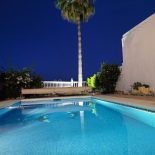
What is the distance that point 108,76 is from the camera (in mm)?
14266

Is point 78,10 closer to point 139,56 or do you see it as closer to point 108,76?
point 108,76

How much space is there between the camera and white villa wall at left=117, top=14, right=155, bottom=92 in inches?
430

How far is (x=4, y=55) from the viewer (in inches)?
930

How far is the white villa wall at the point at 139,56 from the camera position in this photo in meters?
10.9

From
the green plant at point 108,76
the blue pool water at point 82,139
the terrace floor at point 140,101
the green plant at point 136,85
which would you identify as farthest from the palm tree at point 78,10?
the blue pool water at point 82,139

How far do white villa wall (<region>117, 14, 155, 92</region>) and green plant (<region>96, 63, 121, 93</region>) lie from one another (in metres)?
0.36


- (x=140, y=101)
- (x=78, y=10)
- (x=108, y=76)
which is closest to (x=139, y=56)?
(x=108, y=76)

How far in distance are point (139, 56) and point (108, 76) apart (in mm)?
2649

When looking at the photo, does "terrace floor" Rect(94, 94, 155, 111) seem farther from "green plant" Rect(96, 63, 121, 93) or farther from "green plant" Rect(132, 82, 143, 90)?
"green plant" Rect(96, 63, 121, 93)

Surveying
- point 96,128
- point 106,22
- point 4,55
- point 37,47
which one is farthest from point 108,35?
point 96,128

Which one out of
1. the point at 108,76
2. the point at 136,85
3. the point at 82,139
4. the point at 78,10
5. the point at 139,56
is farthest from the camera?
the point at 78,10

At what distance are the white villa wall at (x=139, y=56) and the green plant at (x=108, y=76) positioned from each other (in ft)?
1.19

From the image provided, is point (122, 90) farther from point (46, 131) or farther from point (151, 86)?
point (46, 131)

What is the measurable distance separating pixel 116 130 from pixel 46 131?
144cm
